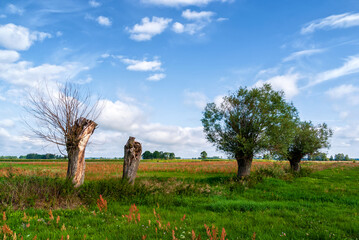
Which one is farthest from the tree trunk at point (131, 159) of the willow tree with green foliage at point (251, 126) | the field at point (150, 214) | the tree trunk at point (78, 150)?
the willow tree with green foliage at point (251, 126)

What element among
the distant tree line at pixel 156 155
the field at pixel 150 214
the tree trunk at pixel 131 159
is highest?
the tree trunk at pixel 131 159

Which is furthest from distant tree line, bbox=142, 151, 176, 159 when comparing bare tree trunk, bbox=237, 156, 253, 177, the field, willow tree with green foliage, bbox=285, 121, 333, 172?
the field

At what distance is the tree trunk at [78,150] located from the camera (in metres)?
14.0

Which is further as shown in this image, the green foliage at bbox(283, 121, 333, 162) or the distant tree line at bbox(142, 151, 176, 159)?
the distant tree line at bbox(142, 151, 176, 159)

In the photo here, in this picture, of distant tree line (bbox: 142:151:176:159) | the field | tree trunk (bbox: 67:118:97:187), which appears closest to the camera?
the field

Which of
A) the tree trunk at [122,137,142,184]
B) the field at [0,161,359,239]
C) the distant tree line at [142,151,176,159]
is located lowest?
the distant tree line at [142,151,176,159]

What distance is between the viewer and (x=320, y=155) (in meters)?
35.3

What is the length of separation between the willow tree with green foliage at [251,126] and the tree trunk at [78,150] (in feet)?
46.0

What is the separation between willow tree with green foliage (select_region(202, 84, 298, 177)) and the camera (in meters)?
23.1

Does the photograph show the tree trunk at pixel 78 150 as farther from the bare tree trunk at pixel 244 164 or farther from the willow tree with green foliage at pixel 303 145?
the willow tree with green foliage at pixel 303 145

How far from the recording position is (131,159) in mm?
16062

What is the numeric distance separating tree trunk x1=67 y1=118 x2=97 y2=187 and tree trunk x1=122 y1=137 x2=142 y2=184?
9.41ft

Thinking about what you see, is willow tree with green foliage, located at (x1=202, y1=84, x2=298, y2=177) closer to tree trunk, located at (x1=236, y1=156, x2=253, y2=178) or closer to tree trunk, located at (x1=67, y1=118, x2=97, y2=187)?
tree trunk, located at (x1=236, y1=156, x2=253, y2=178)

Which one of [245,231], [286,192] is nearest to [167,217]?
[245,231]
